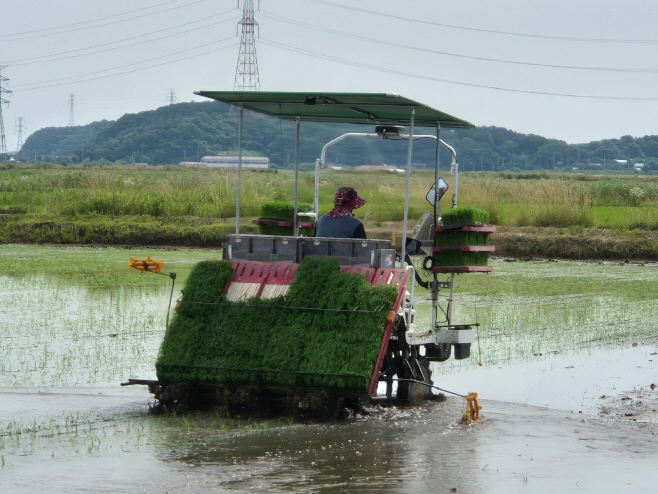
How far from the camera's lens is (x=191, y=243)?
95.7 ft

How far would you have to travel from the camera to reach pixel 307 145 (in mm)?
11586

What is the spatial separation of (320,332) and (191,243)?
20807 millimetres

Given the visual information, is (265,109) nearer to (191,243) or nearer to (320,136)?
(320,136)

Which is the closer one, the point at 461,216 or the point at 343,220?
the point at 343,220

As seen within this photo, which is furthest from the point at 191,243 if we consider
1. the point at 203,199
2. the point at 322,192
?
the point at 322,192

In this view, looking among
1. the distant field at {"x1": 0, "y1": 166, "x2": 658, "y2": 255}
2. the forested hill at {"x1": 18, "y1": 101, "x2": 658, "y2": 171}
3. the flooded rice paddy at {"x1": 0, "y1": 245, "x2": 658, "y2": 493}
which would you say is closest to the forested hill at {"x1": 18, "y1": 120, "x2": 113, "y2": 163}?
the forested hill at {"x1": 18, "y1": 101, "x2": 658, "y2": 171}

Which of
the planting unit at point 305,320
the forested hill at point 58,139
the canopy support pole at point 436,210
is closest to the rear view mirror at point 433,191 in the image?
the canopy support pole at point 436,210

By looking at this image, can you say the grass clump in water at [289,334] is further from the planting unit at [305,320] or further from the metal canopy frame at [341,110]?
the metal canopy frame at [341,110]

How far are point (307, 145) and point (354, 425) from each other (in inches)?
158

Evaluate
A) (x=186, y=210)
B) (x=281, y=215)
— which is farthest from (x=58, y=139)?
(x=281, y=215)

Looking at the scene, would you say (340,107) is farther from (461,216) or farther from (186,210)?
(186,210)

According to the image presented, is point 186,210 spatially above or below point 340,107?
below

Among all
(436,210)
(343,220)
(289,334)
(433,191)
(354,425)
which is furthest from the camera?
(433,191)

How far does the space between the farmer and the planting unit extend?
51 cm
